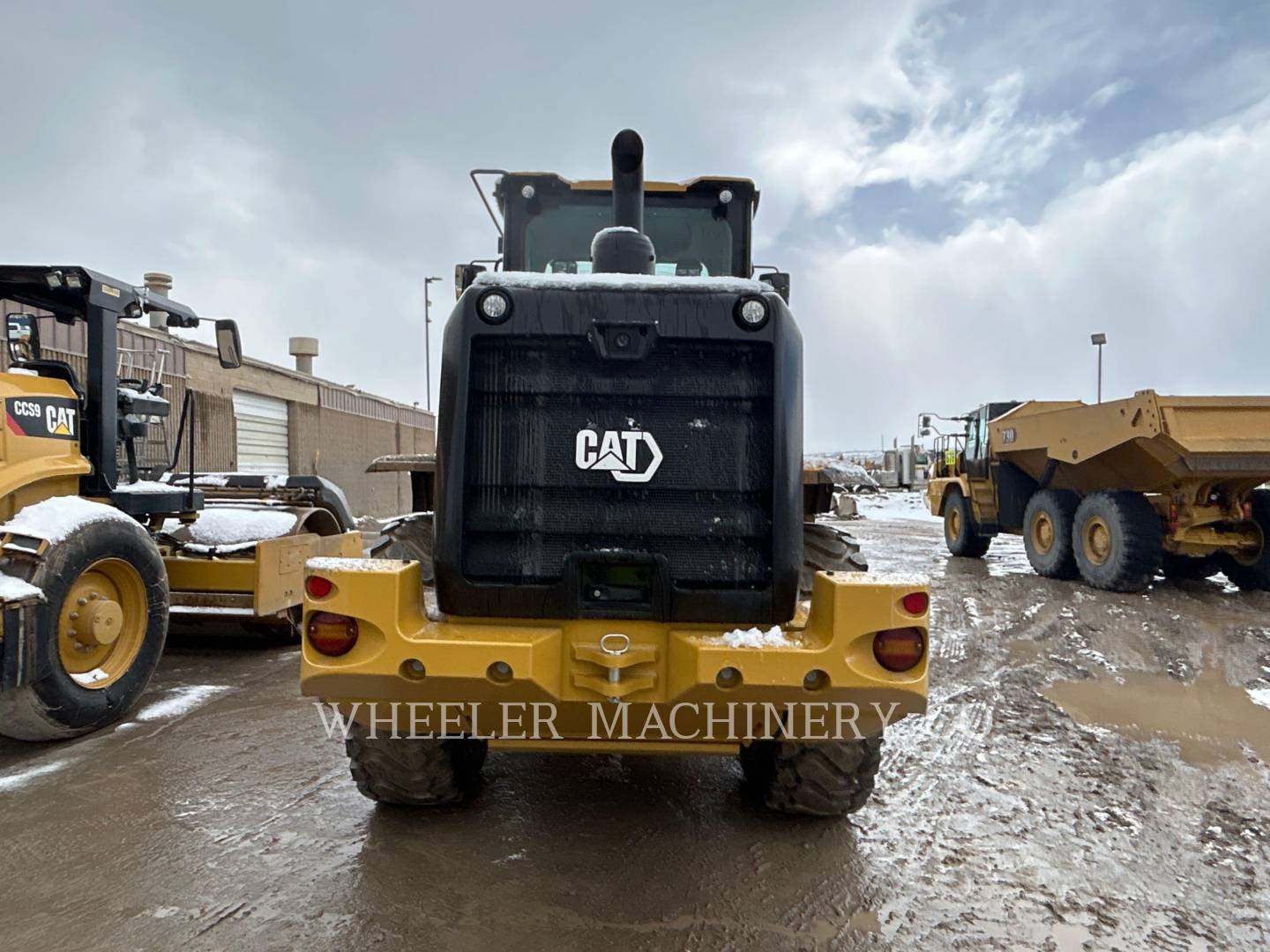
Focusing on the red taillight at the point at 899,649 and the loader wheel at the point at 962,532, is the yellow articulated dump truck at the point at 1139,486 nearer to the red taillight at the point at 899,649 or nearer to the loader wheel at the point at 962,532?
the loader wheel at the point at 962,532

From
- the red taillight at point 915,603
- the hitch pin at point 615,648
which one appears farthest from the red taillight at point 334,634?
the red taillight at point 915,603

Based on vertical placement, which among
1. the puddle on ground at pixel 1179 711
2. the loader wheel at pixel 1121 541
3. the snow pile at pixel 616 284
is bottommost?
the puddle on ground at pixel 1179 711

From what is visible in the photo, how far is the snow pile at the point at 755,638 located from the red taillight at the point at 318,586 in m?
1.22

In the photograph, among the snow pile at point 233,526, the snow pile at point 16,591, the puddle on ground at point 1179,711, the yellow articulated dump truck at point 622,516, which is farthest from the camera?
the snow pile at point 233,526

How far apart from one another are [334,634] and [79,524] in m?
2.27

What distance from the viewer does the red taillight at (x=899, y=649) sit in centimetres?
246

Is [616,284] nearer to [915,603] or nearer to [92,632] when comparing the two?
[915,603]

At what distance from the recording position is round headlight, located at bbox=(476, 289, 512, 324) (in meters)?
2.55

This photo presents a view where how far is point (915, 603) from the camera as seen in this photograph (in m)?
2.45

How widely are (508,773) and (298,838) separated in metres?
0.90

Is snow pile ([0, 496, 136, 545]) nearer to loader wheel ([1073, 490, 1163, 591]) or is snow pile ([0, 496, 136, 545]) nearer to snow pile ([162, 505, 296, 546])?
snow pile ([162, 505, 296, 546])

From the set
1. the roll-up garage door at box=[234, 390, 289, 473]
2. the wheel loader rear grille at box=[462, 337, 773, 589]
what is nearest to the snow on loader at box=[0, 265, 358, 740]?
the wheel loader rear grille at box=[462, 337, 773, 589]

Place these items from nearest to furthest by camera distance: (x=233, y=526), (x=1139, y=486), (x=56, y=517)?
1. (x=56, y=517)
2. (x=233, y=526)
3. (x=1139, y=486)

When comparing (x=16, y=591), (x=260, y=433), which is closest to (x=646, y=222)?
(x=16, y=591)
